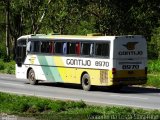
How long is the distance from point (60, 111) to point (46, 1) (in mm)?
35672

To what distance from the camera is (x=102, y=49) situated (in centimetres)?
2728

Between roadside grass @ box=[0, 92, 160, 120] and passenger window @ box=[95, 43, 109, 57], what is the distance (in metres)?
7.56

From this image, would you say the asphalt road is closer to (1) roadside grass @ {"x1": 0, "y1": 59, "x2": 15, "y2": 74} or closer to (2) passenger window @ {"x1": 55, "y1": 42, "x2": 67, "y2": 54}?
(2) passenger window @ {"x1": 55, "y1": 42, "x2": 67, "y2": 54}

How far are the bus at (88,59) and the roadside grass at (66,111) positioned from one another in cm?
750

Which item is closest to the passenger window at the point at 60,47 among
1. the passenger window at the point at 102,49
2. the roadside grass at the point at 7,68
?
the passenger window at the point at 102,49

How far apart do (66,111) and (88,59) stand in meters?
10.9

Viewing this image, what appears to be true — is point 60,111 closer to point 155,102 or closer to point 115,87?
point 155,102

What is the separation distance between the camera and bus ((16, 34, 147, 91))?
1059 inches

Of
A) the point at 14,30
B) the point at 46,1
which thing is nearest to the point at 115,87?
the point at 46,1

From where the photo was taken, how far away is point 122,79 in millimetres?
27016

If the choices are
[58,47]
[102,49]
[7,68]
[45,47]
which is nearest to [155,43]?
[7,68]

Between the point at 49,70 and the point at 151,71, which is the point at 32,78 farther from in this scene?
the point at 151,71

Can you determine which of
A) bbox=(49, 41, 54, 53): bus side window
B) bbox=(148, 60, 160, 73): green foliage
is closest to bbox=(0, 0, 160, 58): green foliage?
bbox=(148, 60, 160, 73): green foliage

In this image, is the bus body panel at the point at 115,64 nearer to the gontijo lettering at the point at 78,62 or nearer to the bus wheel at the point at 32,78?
the gontijo lettering at the point at 78,62
